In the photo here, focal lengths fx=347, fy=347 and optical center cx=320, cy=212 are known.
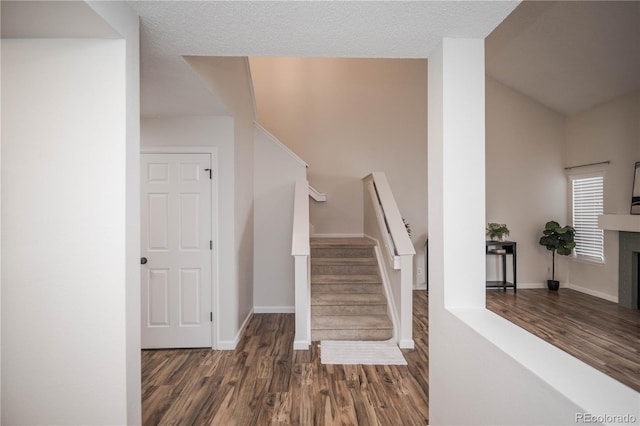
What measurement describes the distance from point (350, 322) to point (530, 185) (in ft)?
14.7

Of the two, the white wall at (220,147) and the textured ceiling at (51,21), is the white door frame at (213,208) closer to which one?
the white wall at (220,147)

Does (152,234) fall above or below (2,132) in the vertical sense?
below

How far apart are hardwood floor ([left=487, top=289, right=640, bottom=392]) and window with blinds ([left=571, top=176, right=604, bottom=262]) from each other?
2.38 feet

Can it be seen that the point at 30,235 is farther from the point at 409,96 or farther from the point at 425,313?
the point at 409,96

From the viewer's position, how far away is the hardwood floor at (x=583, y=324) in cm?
317

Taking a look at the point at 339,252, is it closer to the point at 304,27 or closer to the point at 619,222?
the point at 304,27

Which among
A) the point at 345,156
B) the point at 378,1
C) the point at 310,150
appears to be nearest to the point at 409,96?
the point at 345,156

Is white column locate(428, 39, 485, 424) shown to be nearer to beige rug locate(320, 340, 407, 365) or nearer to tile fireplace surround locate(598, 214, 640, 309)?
beige rug locate(320, 340, 407, 365)

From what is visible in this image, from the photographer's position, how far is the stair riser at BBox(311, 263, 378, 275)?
14.7 feet

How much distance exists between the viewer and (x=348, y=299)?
4070 millimetres

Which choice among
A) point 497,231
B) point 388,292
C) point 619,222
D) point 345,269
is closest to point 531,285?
point 497,231

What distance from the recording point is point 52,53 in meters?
Result: 1.61

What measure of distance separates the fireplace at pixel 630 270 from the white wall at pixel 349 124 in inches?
109

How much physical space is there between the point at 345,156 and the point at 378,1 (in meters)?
4.49
